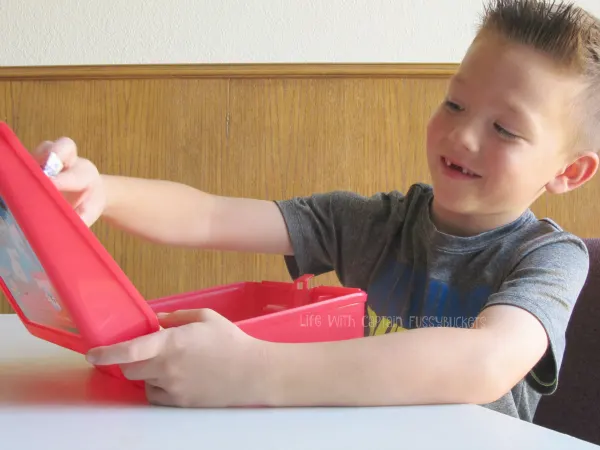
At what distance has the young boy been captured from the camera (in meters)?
0.45

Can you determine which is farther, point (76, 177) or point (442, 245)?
point (442, 245)

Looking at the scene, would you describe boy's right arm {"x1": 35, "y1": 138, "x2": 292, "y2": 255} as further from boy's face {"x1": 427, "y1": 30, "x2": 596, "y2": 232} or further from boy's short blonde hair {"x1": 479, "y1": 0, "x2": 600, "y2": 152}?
boy's short blonde hair {"x1": 479, "y1": 0, "x2": 600, "y2": 152}

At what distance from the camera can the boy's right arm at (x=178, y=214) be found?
662 millimetres

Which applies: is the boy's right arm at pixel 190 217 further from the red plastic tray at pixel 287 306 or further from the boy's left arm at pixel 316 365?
the boy's left arm at pixel 316 365

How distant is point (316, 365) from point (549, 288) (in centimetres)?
26

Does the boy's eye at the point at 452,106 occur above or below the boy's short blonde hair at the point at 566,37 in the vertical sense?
below

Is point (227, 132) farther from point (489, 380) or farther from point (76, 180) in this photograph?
point (489, 380)

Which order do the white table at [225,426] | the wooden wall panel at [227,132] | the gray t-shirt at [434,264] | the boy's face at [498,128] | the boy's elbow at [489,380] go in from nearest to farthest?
1. the white table at [225,426]
2. the boy's elbow at [489,380]
3. the gray t-shirt at [434,264]
4. the boy's face at [498,128]
5. the wooden wall panel at [227,132]

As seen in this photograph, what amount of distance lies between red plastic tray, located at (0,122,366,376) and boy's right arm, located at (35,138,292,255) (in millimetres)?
141

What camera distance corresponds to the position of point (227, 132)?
1343mm

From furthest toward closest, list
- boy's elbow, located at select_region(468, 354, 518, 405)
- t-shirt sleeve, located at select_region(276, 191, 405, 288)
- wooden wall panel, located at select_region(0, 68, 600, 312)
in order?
1. wooden wall panel, located at select_region(0, 68, 600, 312)
2. t-shirt sleeve, located at select_region(276, 191, 405, 288)
3. boy's elbow, located at select_region(468, 354, 518, 405)

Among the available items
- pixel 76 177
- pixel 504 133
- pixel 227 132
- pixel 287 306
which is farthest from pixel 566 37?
pixel 227 132

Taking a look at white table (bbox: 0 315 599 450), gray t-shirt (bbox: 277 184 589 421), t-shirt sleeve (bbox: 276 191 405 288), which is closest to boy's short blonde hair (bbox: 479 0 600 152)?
gray t-shirt (bbox: 277 184 589 421)

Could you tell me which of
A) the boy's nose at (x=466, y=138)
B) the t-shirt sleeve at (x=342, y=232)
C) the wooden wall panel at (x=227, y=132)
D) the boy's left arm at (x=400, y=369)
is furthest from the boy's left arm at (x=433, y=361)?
the wooden wall panel at (x=227, y=132)
